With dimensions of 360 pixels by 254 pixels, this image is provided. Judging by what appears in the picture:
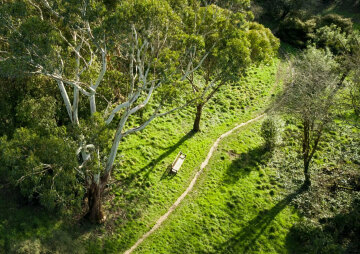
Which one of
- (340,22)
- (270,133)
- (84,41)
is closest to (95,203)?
(84,41)

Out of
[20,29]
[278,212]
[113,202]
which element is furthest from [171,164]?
[20,29]

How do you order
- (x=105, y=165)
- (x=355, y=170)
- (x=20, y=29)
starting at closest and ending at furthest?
(x=20, y=29) → (x=105, y=165) → (x=355, y=170)

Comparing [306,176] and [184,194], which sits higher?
[306,176]

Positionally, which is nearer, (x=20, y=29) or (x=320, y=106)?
(x=20, y=29)

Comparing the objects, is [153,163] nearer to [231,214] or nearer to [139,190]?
[139,190]

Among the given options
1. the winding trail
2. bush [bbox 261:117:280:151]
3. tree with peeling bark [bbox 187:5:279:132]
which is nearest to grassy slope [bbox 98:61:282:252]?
the winding trail

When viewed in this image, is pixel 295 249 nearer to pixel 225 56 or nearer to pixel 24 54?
pixel 225 56

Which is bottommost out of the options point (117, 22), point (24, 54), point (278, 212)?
point (278, 212)

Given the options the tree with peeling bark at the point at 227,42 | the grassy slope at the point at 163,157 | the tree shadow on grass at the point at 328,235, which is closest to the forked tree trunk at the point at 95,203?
the grassy slope at the point at 163,157
